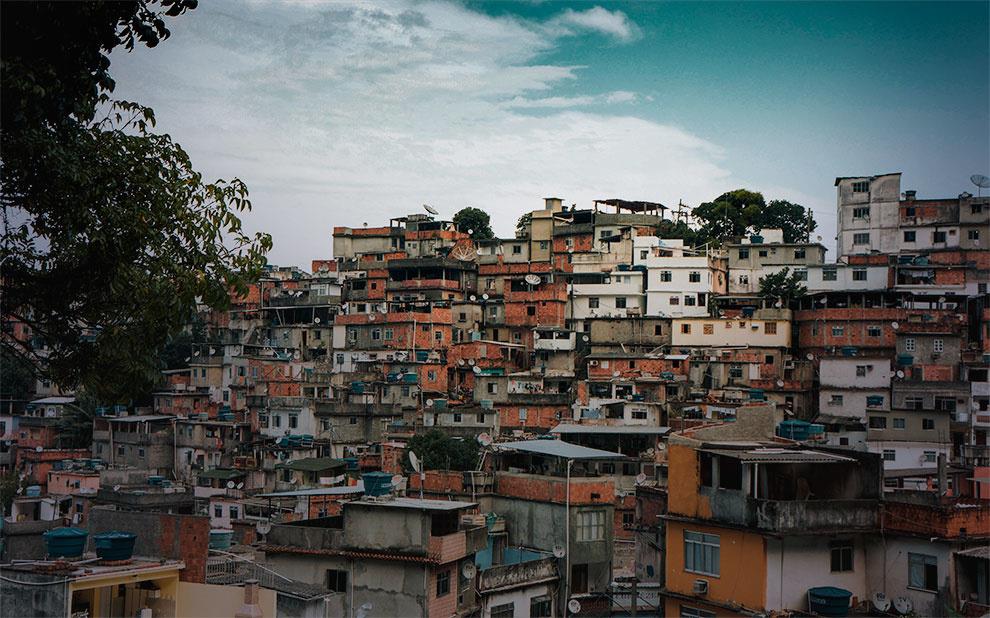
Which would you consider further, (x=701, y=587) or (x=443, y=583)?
(x=443, y=583)

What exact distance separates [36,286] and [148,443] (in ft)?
114

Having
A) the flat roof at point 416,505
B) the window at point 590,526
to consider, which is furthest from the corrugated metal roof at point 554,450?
the flat roof at point 416,505

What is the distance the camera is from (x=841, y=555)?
15078 millimetres

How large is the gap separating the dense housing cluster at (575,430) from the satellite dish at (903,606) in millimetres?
25

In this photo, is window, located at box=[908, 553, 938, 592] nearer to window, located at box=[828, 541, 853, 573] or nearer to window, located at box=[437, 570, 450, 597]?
window, located at box=[828, 541, 853, 573]

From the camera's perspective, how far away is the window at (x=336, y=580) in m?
16.1

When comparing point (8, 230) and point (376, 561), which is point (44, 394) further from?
point (8, 230)

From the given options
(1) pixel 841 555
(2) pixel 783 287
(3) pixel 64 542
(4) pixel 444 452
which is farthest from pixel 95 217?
(2) pixel 783 287

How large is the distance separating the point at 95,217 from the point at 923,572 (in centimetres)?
1213

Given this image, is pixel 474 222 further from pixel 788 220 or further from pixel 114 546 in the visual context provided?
pixel 114 546

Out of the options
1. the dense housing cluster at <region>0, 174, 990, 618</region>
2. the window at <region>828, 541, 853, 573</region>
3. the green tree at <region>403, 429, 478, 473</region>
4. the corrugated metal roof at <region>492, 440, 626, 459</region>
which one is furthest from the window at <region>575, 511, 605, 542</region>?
the window at <region>828, 541, 853, 573</region>

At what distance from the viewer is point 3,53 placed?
689 cm

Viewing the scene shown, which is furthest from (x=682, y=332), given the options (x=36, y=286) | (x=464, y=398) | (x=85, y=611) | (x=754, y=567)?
(x=36, y=286)

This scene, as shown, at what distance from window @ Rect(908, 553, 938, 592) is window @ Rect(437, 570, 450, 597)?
6636 mm
